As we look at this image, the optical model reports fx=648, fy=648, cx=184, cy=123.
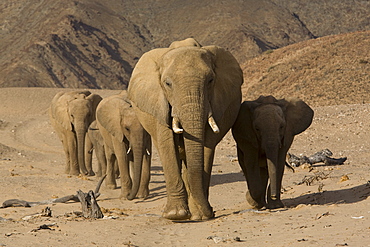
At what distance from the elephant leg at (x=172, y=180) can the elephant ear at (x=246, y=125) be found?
1.60m

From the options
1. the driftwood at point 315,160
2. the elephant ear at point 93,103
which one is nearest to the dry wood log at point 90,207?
the driftwood at point 315,160

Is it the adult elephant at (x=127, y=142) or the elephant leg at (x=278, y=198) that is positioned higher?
the adult elephant at (x=127, y=142)

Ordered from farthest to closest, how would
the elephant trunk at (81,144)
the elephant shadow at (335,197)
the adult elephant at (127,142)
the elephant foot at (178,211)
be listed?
the elephant trunk at (81,144) < the adult elephant at (127,142) < the elephant shadow at (335,197) < the elephant foot at (178,211)

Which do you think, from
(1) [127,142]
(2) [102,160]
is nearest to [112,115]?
(1) [127,142]

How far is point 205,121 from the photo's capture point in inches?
361

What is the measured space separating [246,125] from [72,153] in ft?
30.1

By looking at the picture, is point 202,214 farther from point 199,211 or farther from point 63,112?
point 63,112

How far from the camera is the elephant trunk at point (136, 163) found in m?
13.2

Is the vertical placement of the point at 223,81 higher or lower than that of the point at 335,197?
higher

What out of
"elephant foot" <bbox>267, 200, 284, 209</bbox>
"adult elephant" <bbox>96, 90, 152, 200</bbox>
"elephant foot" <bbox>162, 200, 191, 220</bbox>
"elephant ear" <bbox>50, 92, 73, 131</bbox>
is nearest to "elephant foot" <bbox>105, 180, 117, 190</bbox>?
"adult elephant" <bbox>96, 90, 152, 200</bbox>

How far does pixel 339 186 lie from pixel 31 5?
4915 inches

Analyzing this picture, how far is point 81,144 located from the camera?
18.0 meters

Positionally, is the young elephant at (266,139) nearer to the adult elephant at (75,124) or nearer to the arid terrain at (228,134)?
the arid terrain at (228,134)

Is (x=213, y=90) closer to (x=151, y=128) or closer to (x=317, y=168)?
(x=151, y=128)
